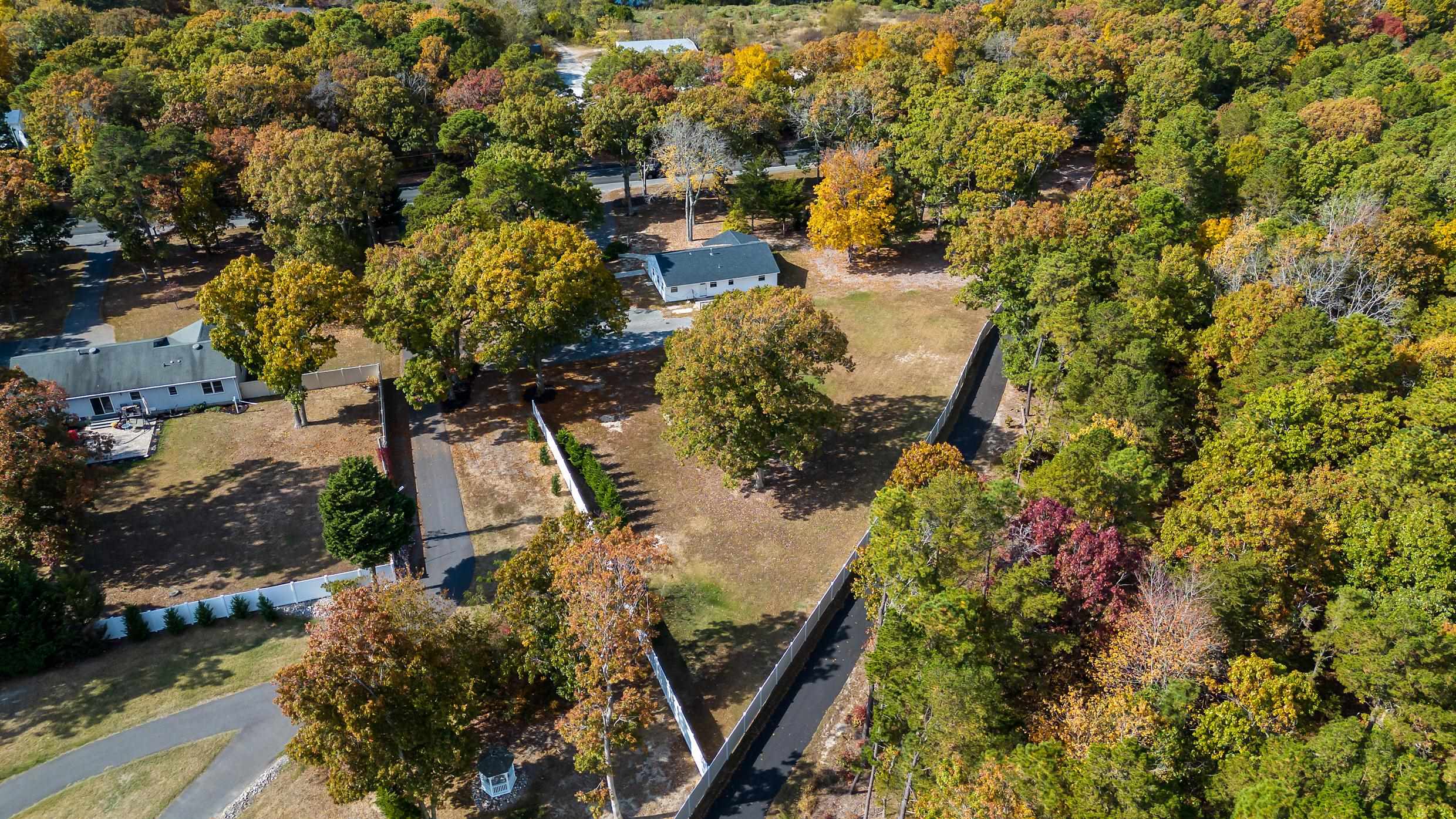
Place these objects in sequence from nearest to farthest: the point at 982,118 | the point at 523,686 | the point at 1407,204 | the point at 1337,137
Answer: the point at 523,686, the point at 1407,204, the point at 1337,137, the point at 982,118

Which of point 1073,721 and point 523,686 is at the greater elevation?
point 1073,721

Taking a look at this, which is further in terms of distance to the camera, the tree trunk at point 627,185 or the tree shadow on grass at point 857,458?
the tree trunk at point 627,185

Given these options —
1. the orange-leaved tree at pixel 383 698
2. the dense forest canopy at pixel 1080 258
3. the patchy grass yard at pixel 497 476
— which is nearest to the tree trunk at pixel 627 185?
the dense forest canopy at pixel 1080 258

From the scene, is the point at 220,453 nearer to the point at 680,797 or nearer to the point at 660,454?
the point at 660,454

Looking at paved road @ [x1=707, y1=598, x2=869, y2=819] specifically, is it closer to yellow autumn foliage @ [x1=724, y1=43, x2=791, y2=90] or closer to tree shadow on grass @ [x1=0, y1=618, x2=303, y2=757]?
tree shadow on grass @ [x1=0, y1=618, x2=303, y2=757]

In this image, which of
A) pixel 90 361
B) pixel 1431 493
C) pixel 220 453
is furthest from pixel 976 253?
pixel 90 361

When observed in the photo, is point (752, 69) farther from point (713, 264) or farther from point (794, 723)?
point (794, 723)

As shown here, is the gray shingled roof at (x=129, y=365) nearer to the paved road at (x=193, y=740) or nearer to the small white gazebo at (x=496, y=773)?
the paved road at (x=193, y=740)
